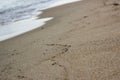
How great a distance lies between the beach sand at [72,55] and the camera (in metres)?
3.61

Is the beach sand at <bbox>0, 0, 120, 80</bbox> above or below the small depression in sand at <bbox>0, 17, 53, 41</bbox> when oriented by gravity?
above

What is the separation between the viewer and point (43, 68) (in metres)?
4.10

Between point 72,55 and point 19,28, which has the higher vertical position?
point 72,55

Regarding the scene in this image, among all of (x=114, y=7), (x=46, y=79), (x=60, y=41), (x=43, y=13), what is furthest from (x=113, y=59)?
(x=43, y=13)

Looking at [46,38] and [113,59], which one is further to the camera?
[46,38]

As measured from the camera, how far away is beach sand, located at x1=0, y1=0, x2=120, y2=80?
3613 millimetres

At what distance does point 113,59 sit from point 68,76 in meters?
0.75

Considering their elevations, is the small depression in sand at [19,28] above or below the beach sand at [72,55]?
below

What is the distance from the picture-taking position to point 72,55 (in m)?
4.29

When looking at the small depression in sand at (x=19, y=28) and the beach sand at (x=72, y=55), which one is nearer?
the beach sand at (x=72, y=55)

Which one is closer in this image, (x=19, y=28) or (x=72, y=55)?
(x=72, y=55)

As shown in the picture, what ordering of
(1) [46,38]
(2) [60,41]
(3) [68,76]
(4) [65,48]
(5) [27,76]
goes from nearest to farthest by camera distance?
(3) [68,76] < (5) [27,76] < (4) [65,48] < (2) [60,41] < (1) [46,38]

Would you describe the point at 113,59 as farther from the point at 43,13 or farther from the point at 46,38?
the point at 43,13

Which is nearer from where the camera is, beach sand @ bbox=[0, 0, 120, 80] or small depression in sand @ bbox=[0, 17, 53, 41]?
beach sand @ bbox=[0, 0, 120, 80]
